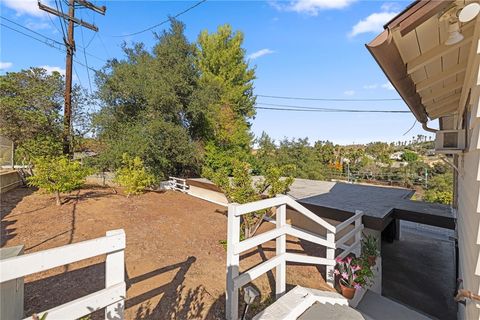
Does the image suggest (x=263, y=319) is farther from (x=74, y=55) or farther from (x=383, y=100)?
(x=383, y=100)

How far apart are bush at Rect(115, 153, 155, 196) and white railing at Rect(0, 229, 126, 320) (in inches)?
304

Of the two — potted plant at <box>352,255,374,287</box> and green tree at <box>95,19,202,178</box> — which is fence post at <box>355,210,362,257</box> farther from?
green tree at <box>95,19,202,178</box>

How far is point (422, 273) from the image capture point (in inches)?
221

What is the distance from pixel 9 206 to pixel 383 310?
909cm

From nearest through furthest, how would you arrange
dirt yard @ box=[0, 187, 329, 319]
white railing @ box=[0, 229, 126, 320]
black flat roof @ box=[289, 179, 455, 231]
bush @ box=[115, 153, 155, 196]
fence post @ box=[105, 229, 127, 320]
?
white railing @ box=[0, 229, 126, 320], fence post @ box=[105, 229, 127, 320], dirt yard @ box=[0, 187, 329, 319], black flat roof @ box=[289, 179, 455, 231], bush @ box=[115, 153, 155, 196]

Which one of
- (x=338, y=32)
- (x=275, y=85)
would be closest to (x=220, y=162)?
(x=275, y=85)

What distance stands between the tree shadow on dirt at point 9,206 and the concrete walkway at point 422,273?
7.41 meters

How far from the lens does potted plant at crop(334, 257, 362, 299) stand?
10.5 ft

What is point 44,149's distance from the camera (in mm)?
9359

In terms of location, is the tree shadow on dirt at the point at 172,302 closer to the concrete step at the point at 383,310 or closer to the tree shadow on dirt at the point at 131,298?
the tree shadow on dirt at the point at 131,298

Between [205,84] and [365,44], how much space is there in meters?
11.1

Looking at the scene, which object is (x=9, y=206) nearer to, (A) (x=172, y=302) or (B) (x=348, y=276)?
(A) (x=172, y=302)

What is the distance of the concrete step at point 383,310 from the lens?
132 inches

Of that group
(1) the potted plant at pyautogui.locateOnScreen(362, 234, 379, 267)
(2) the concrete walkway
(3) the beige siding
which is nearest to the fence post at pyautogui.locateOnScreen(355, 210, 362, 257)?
(1) the potted plant at pyautogui.locateOnScreen(362, 234, 379, 267)
